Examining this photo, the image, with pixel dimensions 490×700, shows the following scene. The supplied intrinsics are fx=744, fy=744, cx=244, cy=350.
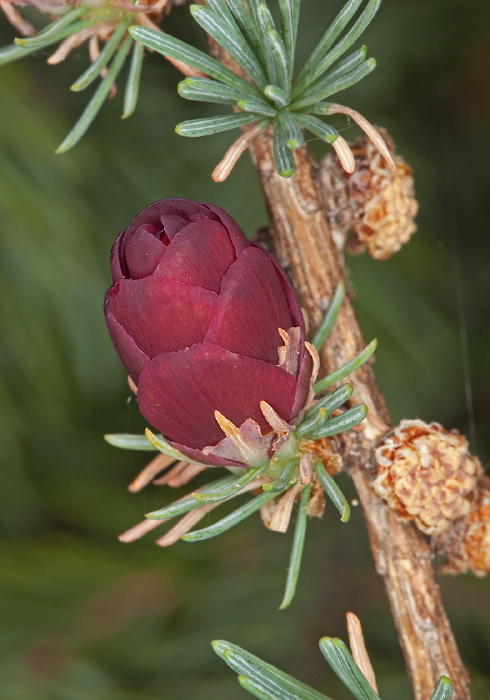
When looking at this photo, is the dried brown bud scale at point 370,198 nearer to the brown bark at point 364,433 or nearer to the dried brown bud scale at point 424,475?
the brown bark at point 364,433

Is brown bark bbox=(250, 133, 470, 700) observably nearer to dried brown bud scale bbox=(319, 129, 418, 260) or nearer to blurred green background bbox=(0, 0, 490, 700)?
dried brown bud scale bbox=(319, 129, 418, 260)

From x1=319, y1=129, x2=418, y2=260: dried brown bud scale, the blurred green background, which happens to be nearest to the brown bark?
x1=319, y1=129, x2=418, y2=260: dried brown bud scale

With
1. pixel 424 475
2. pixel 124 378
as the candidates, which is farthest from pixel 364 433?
pixel 124 378

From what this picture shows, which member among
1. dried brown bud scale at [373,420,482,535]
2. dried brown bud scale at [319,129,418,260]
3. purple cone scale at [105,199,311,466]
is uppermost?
dried brown bud scale at [319,129,418,260]

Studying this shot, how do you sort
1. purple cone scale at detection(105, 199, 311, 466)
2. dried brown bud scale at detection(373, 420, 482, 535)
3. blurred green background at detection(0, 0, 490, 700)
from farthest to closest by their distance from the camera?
blurred green background at detection(0, 0, 490, 700) < dried brown bud scale at detection(373, 420, 482, 535) < purple cone scale at detection(105, 199, 311, 466)

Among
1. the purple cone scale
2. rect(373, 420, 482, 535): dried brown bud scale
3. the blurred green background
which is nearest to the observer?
the purple cone scale

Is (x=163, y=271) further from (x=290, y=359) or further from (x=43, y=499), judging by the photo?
(x=43, y=499)
